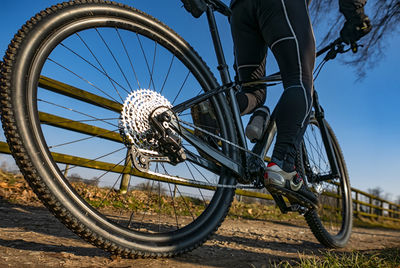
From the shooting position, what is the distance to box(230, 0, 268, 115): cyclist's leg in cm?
183

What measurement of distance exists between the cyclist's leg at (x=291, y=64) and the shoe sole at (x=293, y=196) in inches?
4.7

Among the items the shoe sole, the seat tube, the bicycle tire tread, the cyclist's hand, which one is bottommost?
the bicycle tire tread

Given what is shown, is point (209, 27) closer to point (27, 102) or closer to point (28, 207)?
point (27, 102)

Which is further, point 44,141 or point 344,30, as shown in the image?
point 344,30

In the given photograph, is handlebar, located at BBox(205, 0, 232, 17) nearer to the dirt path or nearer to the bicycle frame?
the bicycle frame

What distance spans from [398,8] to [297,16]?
6227 millimetres

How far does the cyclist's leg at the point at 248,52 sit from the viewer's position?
72.1 inches

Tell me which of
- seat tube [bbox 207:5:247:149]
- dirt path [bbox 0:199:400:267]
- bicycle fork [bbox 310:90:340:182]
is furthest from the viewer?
bicycle fork [bbox 310:90:340:182]

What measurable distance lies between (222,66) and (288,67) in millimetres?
396

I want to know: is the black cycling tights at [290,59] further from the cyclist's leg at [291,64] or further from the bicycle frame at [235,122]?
the bicycle frame at [235,122]

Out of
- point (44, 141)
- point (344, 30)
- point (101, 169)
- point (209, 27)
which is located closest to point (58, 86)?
point (101, 169)

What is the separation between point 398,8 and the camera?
19.8 ft

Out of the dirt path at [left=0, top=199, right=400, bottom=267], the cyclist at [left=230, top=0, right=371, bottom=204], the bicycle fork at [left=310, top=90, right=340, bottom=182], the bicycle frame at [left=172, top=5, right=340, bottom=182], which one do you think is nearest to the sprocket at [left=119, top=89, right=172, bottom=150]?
the bicycle frame at [left=172, top=5, right=340, bottom=182]

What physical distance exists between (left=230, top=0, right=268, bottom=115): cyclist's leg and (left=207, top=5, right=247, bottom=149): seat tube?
201 mm
